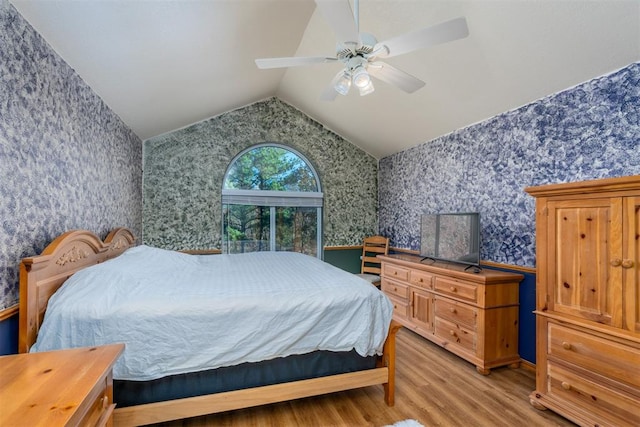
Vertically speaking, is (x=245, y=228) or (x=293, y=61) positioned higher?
(x=293, y=61)

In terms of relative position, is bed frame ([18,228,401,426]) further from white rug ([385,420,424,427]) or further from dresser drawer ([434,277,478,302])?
dresser drawer ([434,277,478,302])

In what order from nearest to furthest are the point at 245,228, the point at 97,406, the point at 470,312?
the point at 97,406
the point at 470,312
the point at 245,228

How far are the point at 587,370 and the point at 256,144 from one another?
4.34 metres

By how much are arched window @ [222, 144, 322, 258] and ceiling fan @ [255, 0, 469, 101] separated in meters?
2.71

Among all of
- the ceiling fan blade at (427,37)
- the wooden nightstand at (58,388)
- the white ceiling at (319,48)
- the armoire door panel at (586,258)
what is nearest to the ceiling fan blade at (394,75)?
the ceiling fan blade at (427,37)

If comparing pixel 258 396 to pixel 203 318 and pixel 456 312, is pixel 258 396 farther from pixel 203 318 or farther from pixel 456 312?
pixel 456 312

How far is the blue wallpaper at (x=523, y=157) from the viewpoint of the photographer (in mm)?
2059

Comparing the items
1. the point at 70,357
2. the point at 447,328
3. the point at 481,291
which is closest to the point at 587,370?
the point at 481,291

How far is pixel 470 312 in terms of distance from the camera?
268cm

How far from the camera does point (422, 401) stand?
2148mm

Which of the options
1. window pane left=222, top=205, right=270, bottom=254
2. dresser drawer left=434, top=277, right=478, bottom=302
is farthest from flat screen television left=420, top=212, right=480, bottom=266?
window pane left=222, top=205, right=270, bottom=254

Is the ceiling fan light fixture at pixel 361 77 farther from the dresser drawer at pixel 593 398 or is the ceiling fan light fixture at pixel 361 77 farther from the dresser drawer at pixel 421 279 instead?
the dresser drawer at pixel 593 398

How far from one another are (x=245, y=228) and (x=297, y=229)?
0.83m

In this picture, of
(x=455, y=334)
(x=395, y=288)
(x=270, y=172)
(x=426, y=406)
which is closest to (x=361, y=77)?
(x=426, y=406)
